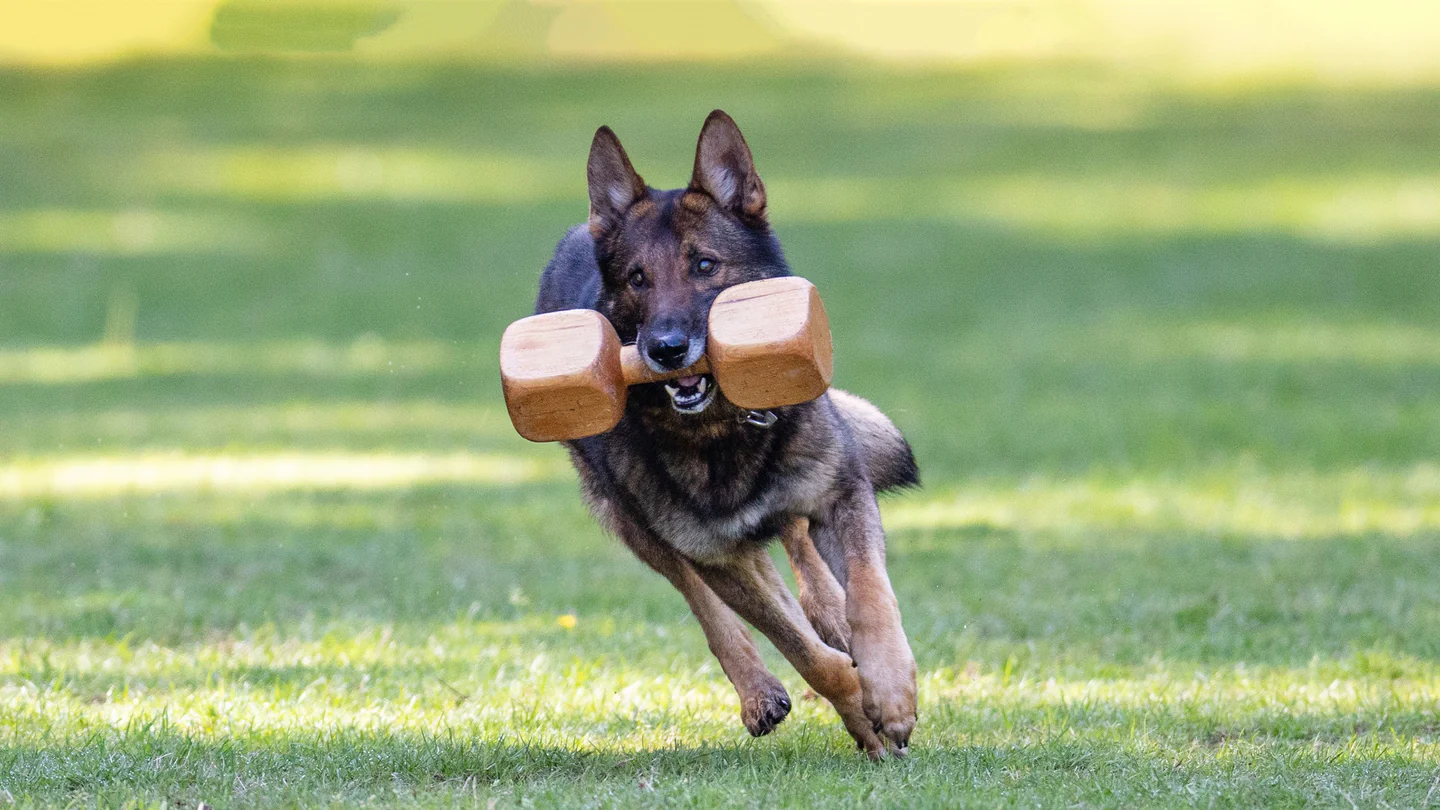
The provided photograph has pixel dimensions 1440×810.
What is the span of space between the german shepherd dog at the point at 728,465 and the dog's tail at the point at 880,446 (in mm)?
273

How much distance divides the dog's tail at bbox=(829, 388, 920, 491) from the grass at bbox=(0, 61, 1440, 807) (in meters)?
0.73

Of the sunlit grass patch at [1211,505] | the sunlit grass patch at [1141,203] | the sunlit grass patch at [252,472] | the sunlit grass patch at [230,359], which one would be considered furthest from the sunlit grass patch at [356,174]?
the sunlit grass patch at [1211,505]

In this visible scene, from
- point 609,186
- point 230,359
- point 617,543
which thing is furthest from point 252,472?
point 609,186

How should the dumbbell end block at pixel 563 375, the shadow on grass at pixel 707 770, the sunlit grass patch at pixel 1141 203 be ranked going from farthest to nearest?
the sunlit grass patch at pixel 1141 203
the dumbbell end block at pixel 563 375
the shadow on grass at pixel 707 770

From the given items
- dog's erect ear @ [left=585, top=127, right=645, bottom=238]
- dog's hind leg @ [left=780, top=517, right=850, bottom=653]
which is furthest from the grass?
dog's erect ear @ [left=585, top=127, right=645, bottom=238]

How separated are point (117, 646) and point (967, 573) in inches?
151

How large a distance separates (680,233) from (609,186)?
326 mm

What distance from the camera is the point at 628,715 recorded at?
575 centimetres

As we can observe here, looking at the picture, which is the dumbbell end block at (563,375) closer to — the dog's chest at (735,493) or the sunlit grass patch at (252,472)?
the dog's chest at (735,493)

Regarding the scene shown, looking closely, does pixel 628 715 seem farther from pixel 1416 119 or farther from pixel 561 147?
pixel 1416 119

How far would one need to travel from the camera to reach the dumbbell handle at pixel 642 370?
527 cm

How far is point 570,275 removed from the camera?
6582 millimetres

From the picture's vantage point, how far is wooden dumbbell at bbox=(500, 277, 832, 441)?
5047mm

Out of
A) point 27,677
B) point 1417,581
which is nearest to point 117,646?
point 27,677
